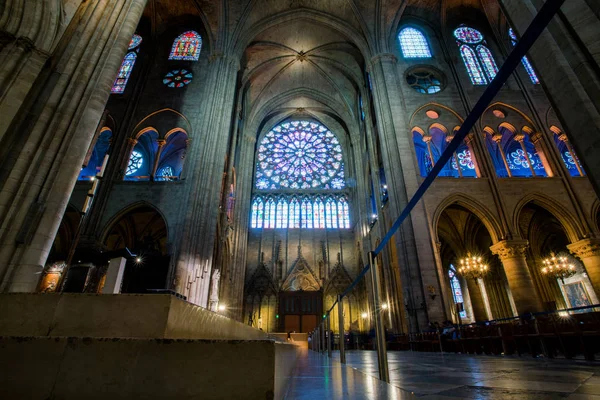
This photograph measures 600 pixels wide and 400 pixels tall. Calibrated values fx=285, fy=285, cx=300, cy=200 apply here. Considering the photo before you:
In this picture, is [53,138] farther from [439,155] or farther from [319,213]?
[319,213]

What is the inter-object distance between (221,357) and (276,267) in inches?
773

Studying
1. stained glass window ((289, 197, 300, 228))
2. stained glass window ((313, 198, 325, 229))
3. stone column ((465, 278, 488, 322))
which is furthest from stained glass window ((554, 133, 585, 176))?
stained glass window ((289, 197, 300, 228))

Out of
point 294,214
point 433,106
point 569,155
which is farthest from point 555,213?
point 294,214

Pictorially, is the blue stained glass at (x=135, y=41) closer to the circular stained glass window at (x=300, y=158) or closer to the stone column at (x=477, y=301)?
the circular stained glass window at (x=300, y=158)

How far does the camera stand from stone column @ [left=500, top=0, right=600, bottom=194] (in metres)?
4.20

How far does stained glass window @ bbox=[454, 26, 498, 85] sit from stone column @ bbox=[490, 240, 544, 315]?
28.9 ft

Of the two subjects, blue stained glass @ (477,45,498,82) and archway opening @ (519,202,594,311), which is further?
blue stained glass @ (477,45,498,82)

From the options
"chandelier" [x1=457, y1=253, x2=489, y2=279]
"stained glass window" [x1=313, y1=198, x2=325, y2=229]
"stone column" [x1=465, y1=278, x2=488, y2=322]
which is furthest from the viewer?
"stained glass window" [x1=313, y1=198, x2=325, y2=229]

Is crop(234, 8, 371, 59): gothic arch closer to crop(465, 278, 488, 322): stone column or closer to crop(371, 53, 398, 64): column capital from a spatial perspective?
crop(371, 53, 398, 64): column capital

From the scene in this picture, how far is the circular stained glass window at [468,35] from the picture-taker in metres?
16.5

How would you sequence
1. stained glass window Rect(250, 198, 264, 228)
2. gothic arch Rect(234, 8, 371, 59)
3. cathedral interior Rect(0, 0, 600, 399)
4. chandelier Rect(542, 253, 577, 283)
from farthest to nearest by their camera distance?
stained glass window Rect(250, 198, 264, 228) < gothic arch Rect(234, 8, 371, 59) < chandelier Rect(542, 253, 577, 283) < cathedral interior Rect(0, 0, 600, 399)

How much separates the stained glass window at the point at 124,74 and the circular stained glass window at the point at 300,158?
11.0 m

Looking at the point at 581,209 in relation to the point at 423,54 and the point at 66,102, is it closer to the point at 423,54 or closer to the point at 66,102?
the point at 423,54

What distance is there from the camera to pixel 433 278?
33.2 ft
